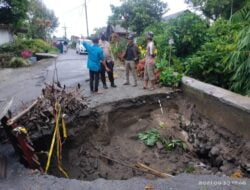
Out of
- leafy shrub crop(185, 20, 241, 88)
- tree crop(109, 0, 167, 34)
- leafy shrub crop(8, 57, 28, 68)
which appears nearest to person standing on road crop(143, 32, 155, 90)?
leafy shrub crop(185, 20, 241, 88)

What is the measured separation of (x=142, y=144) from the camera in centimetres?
784

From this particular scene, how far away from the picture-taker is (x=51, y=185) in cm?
457

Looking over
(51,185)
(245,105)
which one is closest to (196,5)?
(245,105)

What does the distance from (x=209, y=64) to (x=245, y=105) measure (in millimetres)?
3939

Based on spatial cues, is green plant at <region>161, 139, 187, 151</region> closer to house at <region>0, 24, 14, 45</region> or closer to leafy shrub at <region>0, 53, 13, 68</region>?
leafy shrub at <region>0, 53, 13, 68</region>

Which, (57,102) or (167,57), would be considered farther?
(167,57)

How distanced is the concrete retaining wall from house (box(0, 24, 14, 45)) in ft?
63.8

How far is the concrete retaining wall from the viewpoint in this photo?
21.0 feet

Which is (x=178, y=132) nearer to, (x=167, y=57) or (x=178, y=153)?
(x=178, y=153)

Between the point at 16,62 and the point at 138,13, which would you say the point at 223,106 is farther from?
the point at 138,13

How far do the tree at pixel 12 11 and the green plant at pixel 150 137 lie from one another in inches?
653

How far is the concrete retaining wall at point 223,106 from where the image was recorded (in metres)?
6.41

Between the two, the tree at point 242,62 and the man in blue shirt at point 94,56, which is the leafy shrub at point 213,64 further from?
the man in blue shirt at point 94,56

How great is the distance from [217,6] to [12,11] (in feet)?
48.5
